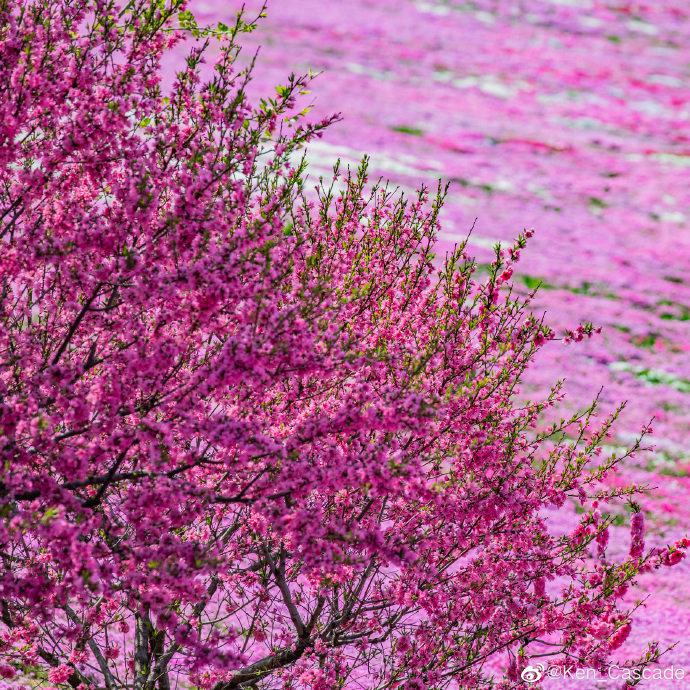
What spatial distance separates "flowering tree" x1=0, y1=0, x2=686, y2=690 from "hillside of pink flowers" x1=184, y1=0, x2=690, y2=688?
428 cm

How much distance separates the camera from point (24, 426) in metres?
4.53

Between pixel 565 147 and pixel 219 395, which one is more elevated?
pixel 565 147

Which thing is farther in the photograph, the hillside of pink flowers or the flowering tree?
the hillside of pink flowers

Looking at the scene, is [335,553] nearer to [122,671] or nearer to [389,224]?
[389,224]

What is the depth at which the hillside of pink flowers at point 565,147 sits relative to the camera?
727 inches

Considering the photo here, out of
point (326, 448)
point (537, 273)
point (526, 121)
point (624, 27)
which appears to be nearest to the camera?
point (326, 448)

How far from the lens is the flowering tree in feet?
15.8

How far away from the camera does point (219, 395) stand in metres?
5.80

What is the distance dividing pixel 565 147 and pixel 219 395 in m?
28.8

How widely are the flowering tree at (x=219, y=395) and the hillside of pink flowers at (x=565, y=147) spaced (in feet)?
14.0

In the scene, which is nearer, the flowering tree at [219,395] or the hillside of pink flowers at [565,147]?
the flowering tree at [219,395]

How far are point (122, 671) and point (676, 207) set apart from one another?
25378mm

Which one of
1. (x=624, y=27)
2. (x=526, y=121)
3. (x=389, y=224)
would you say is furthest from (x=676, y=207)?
(x=389, y=224)

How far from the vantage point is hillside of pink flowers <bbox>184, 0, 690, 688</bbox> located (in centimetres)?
1847
